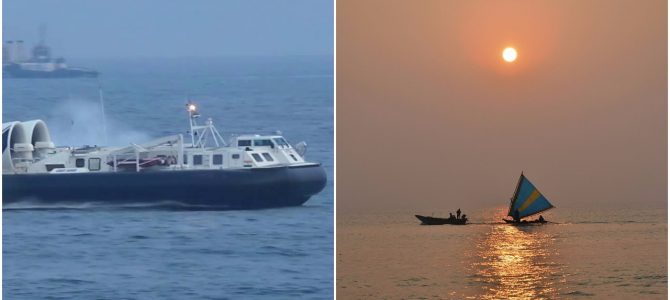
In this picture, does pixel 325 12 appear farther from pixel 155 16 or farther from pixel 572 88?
pixel 572 88

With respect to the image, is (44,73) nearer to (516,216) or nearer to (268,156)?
(268,156)

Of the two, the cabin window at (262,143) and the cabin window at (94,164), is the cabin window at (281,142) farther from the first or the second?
the cabin window at (94,164)

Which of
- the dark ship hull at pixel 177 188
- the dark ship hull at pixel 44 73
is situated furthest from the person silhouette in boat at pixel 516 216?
the dark ship hull at pixel 44 73

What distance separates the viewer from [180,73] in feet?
25.6

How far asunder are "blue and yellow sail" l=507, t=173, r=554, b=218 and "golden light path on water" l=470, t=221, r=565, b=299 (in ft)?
1.21

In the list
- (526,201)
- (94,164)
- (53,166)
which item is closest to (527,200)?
(526,201)

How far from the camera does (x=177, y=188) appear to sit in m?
7.93

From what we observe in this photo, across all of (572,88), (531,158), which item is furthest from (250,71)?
Answer: (531,158)

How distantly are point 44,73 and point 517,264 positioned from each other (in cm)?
867

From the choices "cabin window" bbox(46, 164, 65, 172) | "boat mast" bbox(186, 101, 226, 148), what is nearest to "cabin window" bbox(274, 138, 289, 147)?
"boat mast" bbox(186, 101, 226, 148)

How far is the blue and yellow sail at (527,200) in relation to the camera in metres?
15.8

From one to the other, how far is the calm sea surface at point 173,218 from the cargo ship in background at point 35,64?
45 millimetres

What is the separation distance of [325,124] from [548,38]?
16.4ft

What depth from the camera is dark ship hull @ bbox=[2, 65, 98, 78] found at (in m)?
7.77
